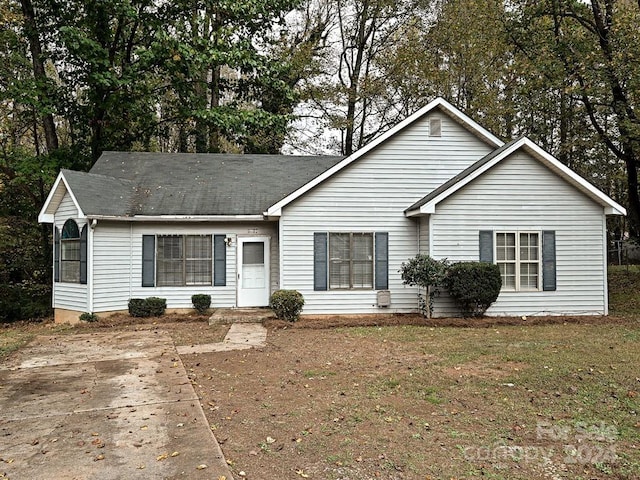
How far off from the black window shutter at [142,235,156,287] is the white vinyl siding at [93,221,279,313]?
106mm

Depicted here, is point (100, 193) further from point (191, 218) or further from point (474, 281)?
point (474, 281)

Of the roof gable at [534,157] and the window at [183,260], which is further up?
the roof gable at [534,157]

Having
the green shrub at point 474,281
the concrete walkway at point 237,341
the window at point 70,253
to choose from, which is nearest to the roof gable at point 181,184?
the window at point 70,253

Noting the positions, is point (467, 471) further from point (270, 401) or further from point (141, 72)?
point (141, 72)

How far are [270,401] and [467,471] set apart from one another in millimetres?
2591

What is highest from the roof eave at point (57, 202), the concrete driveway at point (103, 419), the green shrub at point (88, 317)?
the roof eave at point (57, 202)

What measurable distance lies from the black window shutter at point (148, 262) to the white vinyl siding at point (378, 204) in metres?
3.67

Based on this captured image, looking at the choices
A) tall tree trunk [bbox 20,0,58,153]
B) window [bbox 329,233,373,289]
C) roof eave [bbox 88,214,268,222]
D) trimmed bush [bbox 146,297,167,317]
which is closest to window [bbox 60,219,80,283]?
roof eave [bbox 88,214,268,222]

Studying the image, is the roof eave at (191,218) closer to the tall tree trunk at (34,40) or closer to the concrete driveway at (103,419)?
the concrete driveway at (103,419)

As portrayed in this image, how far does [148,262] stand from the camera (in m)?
12.7

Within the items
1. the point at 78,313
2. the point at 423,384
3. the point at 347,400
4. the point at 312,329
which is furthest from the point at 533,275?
the point at 78,313

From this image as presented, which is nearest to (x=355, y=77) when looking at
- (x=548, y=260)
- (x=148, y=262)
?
(x=548, y=260)

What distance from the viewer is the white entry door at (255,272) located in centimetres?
1322

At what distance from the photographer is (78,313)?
12.3 m
